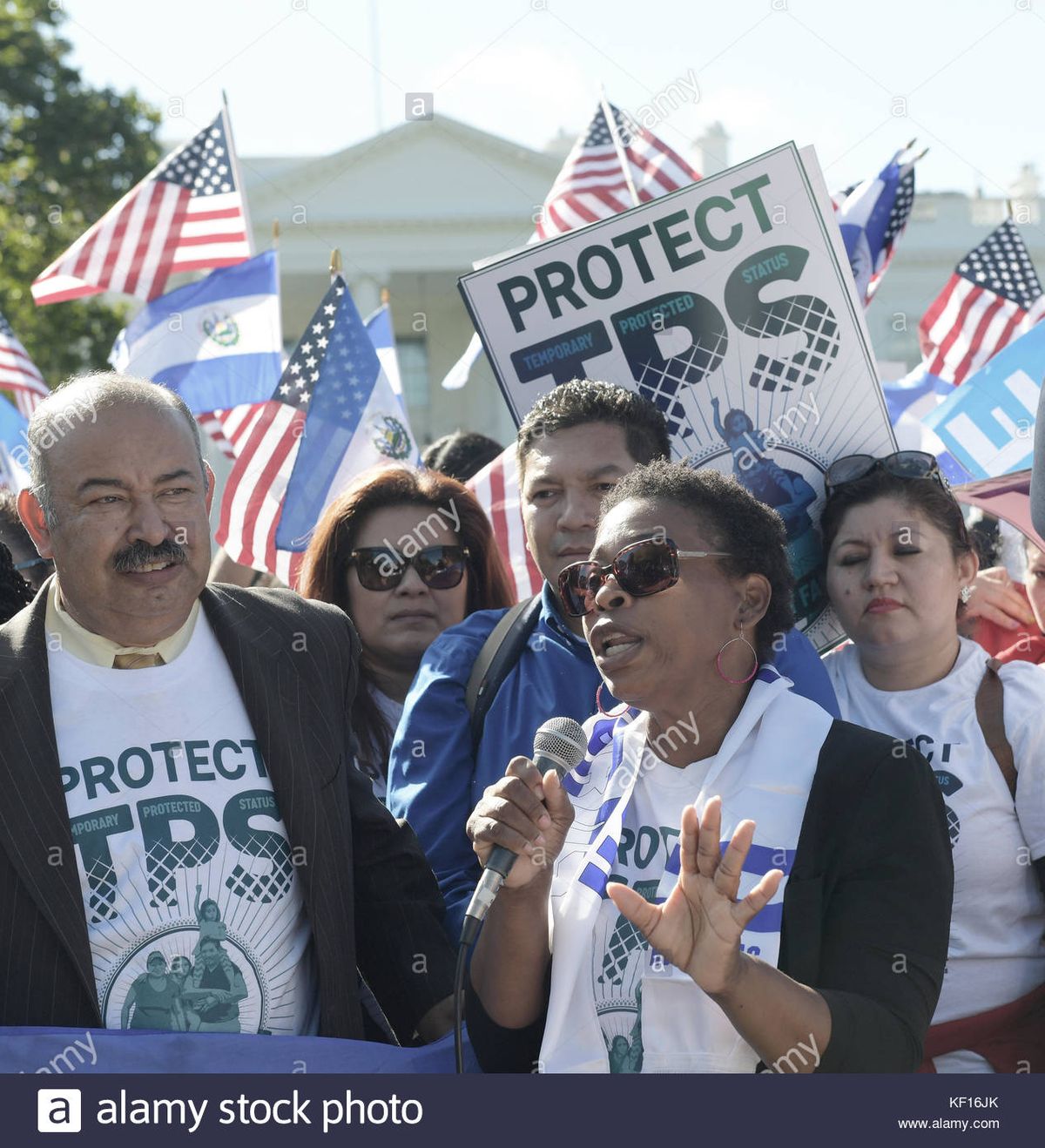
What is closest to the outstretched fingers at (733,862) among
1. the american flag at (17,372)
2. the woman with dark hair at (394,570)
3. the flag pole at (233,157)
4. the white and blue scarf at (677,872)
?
the white and blue scarf at (677,872)

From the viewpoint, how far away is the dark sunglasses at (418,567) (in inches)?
182

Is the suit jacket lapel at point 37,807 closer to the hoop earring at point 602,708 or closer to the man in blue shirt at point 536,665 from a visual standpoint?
the man in blue shirt at point 536,665

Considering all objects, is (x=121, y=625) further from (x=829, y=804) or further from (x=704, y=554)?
(x=829, y=804)

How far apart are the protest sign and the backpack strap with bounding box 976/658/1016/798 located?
2.28ft

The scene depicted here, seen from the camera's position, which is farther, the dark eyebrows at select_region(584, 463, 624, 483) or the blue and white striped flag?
the blue and white striped flag

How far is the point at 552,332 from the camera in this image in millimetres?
4371

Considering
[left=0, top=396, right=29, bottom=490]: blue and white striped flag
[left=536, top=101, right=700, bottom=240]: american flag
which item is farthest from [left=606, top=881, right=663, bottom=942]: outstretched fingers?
[left=536, top=101, right=700, bottom=240]: american flag

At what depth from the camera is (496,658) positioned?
3.57 metres

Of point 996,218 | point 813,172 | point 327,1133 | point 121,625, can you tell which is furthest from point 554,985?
point 996,218

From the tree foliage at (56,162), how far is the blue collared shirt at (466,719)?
18820mm

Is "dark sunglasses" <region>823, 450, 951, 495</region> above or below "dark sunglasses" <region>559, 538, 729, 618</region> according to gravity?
above

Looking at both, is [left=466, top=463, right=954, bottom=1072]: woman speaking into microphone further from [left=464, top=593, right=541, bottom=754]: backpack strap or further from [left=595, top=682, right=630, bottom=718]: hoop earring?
[left=464, top=593, right=541, bottom=754]: backpack strap

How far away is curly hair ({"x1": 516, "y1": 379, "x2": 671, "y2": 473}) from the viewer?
12.7ft

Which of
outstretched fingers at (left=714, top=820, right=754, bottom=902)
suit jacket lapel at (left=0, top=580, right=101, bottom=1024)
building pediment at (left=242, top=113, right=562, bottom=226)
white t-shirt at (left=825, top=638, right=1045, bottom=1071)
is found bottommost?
white t-shirt at (left=825, top=638, right=1045, bottom=1071)
